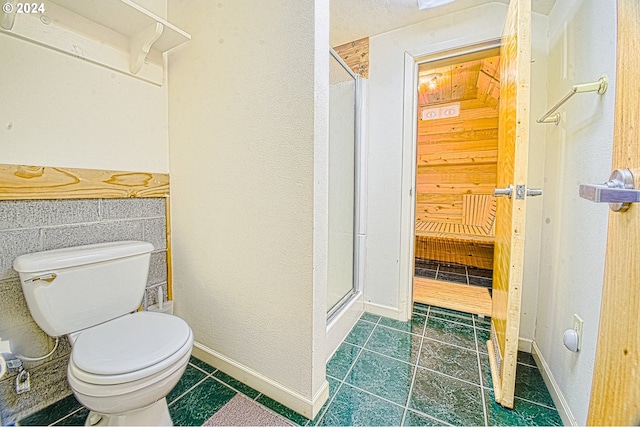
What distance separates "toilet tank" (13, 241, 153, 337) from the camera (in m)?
1.00

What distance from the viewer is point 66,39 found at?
3.85 feet

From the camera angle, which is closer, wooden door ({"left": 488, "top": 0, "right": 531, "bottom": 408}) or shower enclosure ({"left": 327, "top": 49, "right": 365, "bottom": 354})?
wooden door ({"left": 488, "top": 0, "right": 531, "bottom": 408})

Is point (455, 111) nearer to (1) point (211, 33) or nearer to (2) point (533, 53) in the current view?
(2) point (533, 53)

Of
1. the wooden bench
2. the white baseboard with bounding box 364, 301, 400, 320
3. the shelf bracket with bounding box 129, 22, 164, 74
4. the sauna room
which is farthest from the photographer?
the wooden bench

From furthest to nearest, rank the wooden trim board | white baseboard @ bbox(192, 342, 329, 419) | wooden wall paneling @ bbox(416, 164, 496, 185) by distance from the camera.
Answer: wooden wall paneling @ bbox(416, 164, 496, 185) < the wooden trim board < white baseboard @ bbox(192, 342, 329, 419)

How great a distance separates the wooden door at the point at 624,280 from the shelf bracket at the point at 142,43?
166 cm

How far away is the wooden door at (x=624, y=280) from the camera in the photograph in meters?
0.37

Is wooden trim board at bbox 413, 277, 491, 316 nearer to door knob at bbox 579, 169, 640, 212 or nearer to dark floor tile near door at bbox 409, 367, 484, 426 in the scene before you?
dark floor tile near door at bbox 409, 367, 484, 426

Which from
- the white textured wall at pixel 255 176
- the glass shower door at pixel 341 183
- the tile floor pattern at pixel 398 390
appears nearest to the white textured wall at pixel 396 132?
the glass shower door at pixel 341 183

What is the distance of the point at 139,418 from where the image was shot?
0.97 metres

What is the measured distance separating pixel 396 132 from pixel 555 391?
5.79 feet

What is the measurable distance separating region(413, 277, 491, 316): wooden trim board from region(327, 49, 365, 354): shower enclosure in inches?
30.5

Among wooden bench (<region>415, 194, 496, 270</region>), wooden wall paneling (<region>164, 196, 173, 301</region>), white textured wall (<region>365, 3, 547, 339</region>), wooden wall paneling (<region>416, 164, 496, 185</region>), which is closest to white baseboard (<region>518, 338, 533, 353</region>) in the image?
white textured wall (<region>365, 3, 547, 339</region>)

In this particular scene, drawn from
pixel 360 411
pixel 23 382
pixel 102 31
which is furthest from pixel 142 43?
pixel 360 411
